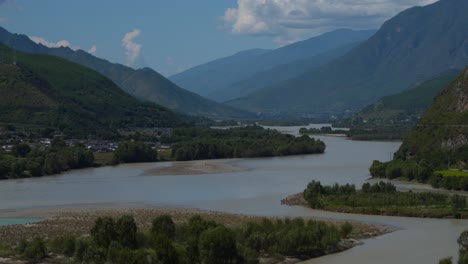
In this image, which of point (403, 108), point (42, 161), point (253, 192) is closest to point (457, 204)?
point (253, 192)

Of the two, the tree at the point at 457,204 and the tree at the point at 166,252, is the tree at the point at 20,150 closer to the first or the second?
the tree at the point at 457,204

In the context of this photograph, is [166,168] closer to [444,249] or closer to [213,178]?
[213,178]

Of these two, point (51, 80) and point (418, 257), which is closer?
point (418, 257)

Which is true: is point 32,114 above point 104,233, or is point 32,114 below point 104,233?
above

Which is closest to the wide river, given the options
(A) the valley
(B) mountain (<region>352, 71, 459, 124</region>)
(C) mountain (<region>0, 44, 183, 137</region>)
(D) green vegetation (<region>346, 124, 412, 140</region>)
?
(A) the valley

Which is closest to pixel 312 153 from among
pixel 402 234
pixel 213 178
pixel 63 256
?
pixel 213 178

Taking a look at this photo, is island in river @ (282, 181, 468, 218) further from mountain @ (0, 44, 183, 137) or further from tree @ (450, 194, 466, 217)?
mountain @ (0, 44, 183, 137)

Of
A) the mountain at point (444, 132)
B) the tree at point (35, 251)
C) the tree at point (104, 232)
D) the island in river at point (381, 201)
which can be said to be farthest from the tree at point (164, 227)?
the mountain at point (444, 132)
